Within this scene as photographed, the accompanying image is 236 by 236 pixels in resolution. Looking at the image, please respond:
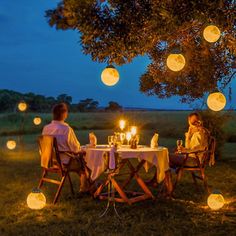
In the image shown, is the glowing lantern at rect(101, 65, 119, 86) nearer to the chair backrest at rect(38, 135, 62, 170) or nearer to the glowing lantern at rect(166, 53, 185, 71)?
the glowing lantern at rect(166, 53, 185, 71)

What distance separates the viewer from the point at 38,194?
19.0 feet

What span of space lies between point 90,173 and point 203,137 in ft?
5.98

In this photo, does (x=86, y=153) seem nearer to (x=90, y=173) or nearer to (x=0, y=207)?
(x=90, y=173)

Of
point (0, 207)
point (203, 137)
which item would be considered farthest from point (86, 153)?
point (203, 137)

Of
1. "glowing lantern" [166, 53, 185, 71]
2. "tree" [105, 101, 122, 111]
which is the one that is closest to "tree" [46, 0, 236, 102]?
"glowing lantern" [166, 53, 185, 71]

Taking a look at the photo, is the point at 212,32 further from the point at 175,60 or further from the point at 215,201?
the point at 215,201

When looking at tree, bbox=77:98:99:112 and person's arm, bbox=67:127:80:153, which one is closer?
person's arm, bbox=67:127:80:153

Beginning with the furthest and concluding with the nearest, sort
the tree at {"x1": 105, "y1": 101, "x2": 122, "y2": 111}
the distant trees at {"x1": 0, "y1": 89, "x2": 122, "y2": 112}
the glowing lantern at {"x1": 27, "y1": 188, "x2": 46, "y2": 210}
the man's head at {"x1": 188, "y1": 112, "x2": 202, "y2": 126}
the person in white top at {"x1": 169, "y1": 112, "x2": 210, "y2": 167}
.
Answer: the distant trees at {"x1": 0, "y1": 89, "x2": 122, "y2": 112} < the tree at {"x1": 105, "y1": 101, "x2": 122, "y2": 111} < the man's head at {"x1": 188, "y1": 112, "x2": 202, "y2": 126} < the person in white top at {"x1": 169, "y1": 112, "x2": 210, "y2": 167} < the glowing lantern at {"x1": 27, "y1": 188, "x2": 46, "y2": 210}

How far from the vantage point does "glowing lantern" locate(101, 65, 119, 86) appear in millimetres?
5809

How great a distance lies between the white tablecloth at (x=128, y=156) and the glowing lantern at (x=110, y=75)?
0.92 meters

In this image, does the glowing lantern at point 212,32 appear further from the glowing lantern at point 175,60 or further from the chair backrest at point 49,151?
the chair backrest at point 49,151

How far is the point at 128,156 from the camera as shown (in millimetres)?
6039

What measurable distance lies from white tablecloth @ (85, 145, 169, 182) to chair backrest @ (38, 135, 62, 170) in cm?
43

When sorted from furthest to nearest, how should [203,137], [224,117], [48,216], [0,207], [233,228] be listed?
[224,117] → [203,137] → [0,207] → [48,216] → [233,228]
